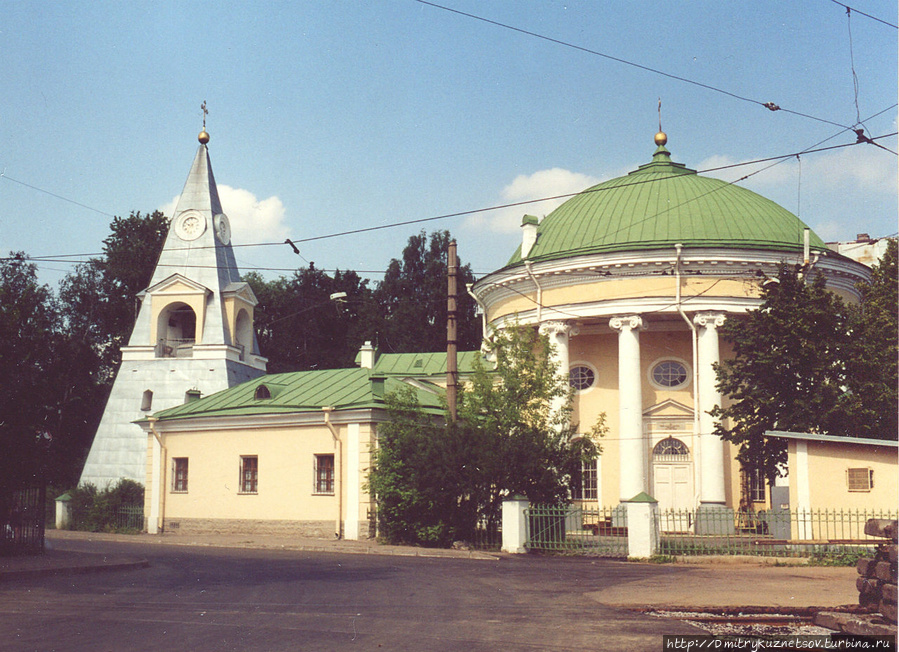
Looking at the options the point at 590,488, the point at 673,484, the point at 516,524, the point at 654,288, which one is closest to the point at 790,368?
the point at 654,288

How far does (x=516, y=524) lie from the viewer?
22.2m

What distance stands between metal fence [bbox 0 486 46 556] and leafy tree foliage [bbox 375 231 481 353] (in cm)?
3622

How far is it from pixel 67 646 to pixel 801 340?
18.3 m

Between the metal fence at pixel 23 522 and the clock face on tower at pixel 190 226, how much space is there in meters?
21.9

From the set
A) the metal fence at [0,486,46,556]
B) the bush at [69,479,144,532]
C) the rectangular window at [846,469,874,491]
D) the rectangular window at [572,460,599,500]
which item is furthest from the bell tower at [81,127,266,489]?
the rectangular window at [846,469,874,491]

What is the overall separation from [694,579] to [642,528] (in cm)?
485

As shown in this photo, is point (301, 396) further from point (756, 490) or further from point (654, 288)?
point (756, 490)

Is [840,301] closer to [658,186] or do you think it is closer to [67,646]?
[658,186]

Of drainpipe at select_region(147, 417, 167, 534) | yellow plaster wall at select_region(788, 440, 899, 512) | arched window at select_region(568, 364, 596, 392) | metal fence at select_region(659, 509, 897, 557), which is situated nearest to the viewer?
metal fence at select_region(659, 509, 897, 557)

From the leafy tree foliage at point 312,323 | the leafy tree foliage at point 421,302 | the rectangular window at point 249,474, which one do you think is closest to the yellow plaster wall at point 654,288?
the rectangular window at point 249,474

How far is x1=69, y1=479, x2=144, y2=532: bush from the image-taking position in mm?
34750

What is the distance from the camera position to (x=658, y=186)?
32.5m

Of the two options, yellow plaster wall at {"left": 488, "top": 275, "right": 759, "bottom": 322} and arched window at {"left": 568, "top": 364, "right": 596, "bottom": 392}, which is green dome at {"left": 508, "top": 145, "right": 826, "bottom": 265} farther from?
arched window at {"left": 568, "top": 364, "right": 596, "bottom": 392}

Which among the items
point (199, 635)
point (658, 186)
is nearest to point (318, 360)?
point (658, 186)
